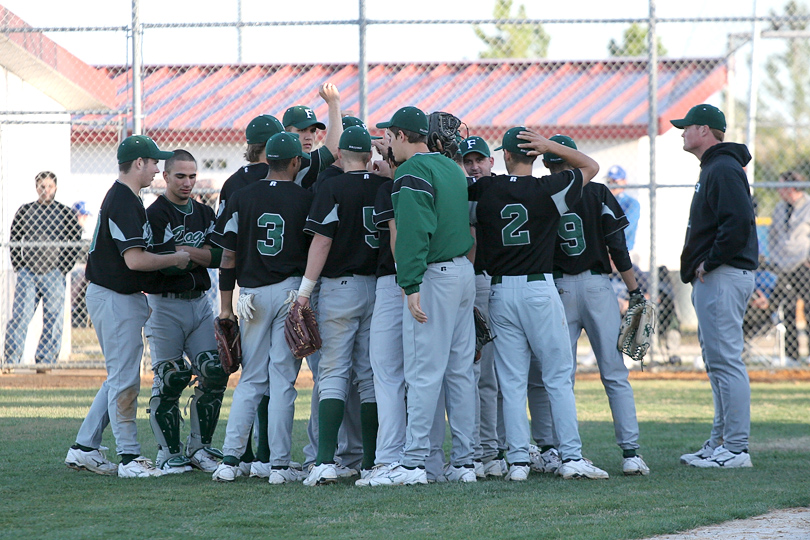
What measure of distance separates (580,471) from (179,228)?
2.92m

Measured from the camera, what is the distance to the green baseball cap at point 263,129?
239 inches

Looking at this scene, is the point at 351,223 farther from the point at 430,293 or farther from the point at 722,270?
the point at 722,270

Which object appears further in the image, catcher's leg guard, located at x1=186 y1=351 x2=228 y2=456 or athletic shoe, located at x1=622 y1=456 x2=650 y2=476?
catcher's leg guard, located at x1=186 y1=351 x2=228 y2=456

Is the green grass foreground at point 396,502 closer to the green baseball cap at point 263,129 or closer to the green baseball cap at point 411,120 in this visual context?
the green baseball cap at point 411,120

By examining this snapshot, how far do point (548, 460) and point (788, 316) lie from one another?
22.7 feet

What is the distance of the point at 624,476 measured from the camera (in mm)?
5660

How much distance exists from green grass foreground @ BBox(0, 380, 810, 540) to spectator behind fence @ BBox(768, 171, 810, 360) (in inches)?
200

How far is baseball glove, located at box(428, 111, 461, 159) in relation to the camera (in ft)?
18.4

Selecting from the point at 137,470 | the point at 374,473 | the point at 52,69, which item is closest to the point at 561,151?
the point at 374,473

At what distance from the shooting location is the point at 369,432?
222 inches

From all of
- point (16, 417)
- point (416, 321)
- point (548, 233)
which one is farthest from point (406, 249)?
point (16, 417)

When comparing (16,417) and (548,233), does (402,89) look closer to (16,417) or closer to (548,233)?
(16,417)

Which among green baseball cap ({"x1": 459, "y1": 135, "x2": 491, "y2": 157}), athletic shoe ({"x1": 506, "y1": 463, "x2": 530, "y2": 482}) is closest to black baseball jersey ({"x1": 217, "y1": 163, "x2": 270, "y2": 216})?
green baseball cap ({"x1": 459, "y1": 135, "x2": 491, "y2": 157})

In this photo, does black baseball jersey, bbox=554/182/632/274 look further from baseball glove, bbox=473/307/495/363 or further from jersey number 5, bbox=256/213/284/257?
jersey number 5, bbox=256/213/284/257
